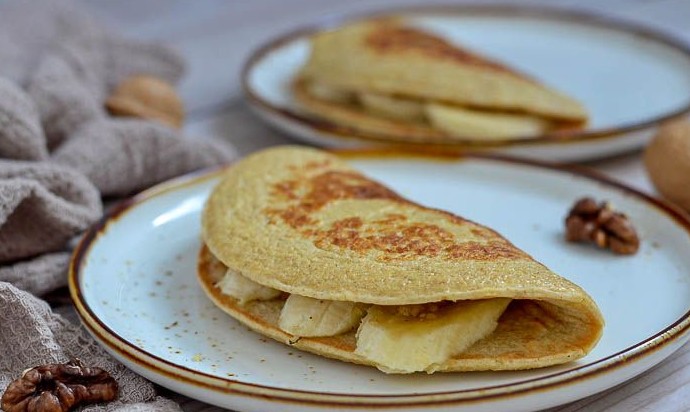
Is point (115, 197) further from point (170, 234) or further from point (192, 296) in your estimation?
point (192, 296)

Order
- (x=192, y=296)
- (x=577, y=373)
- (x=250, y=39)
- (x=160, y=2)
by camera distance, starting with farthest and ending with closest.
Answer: (x=160, y=2), (x=250, y=39), (x=192, y=296), (x=577, y=373)

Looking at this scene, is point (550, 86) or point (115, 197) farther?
point (550, 86)

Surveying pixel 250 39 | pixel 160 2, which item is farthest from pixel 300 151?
pixel 160 2

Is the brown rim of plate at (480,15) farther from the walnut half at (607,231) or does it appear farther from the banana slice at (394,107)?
the walnut half at (607,231)

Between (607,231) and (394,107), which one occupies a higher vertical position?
(607,231)

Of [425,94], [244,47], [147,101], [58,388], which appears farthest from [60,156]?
[244,47]

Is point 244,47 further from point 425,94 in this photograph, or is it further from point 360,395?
point 360,395

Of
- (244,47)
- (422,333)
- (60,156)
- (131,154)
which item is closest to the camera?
(422,333)

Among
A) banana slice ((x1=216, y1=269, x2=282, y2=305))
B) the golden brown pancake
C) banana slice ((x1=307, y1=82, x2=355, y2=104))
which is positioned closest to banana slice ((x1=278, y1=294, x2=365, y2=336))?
banana slice ((x1=216, y1=269, x2=282, y2=305))
